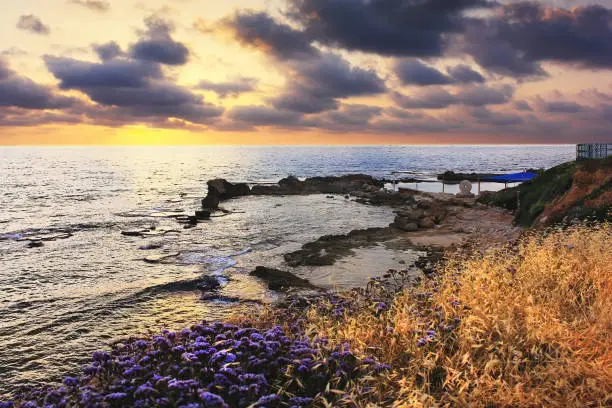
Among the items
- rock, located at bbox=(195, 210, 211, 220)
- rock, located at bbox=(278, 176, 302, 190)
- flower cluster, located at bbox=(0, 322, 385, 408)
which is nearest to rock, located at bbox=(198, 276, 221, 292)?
flower cluster, located at bbox=(0, 322, 385, 408)

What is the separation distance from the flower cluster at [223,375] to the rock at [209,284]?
9.58m

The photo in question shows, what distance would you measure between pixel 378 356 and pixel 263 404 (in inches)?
86.0

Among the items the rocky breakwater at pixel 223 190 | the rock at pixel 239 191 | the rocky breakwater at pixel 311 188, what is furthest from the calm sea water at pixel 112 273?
the rocky breakwater at pixel 311 188

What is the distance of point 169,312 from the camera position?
42.7 ft

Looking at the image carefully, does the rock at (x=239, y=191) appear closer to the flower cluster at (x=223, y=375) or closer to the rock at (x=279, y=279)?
the rock at (x=279, y=279)

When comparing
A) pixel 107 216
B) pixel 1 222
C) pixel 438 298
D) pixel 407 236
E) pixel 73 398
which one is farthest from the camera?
pixel 107 216

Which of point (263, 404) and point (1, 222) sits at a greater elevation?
point (263, 404)

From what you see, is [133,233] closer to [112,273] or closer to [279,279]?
[112,273]

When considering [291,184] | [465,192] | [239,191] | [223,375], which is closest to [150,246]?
[223,375]

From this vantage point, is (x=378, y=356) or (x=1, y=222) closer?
(x=378, y=356)

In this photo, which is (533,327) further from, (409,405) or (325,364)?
(325,364)

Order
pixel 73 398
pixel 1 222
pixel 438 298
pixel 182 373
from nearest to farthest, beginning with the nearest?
1. pixel 182 373
2. pixel 73 398
3. pixel 438 298
4. pixel 1 222

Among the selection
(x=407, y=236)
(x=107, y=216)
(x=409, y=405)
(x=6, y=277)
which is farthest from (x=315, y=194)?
(x=409, y=405)

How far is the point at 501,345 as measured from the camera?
18.1ft
